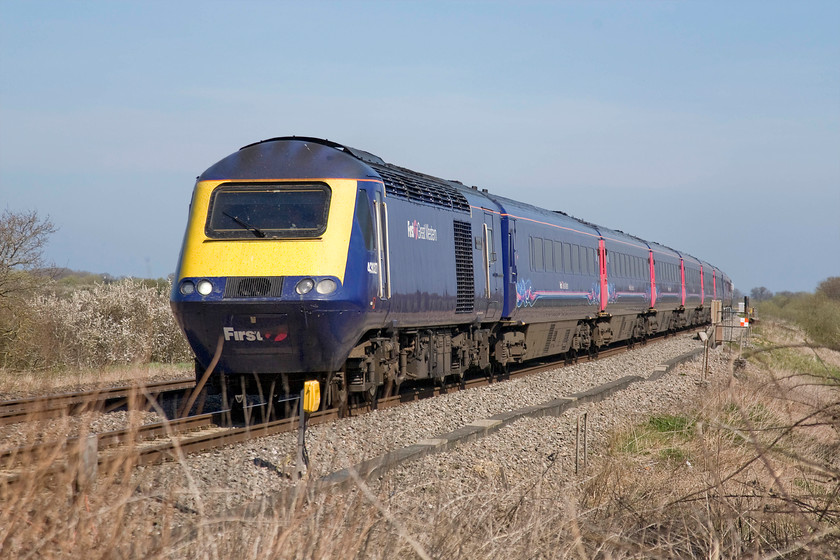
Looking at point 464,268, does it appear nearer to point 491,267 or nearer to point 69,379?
point 491,267

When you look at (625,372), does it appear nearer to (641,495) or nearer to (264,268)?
(264,268)

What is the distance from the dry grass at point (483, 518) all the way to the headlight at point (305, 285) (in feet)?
11.2

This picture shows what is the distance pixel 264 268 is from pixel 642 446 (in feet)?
15.8

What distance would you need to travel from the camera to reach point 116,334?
2709 centimetres

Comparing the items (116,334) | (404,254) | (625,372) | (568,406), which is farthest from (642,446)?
(116,334)

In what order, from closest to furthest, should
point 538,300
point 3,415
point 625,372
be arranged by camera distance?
point 3,415
point 538,300
point 625,372

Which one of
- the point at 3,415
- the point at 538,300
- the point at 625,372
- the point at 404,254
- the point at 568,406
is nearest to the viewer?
the point at 3,415

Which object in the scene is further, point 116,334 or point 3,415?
point 116,334

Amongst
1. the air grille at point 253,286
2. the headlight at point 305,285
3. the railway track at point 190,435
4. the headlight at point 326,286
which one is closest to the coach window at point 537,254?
the railway track at point 190,435

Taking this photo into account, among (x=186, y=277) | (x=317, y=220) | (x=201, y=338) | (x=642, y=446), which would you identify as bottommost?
(x=642, y=446)

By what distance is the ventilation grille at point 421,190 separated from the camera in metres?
12.1

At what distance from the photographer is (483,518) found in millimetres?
4820

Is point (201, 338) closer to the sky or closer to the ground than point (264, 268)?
closer to the ground

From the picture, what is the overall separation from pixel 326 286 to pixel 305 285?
0.78ft
